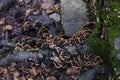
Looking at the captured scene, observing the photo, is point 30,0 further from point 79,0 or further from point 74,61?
point 74,61

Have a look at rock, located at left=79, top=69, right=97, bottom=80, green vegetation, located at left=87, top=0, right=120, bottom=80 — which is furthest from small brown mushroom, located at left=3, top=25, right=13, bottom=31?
rock, located at left=79, top=69, right=97, bottom=80

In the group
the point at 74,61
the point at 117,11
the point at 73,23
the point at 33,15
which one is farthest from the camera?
the point at 33,15

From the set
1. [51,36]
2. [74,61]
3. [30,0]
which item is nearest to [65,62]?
[74,61]

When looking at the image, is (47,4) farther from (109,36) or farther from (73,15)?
(109,36)

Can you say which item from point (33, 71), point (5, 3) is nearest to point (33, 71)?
point (33, 71)

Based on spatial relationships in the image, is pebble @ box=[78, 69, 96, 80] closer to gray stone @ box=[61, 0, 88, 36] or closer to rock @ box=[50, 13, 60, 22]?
gray stone @ box=[61, 0, 88, 36]
